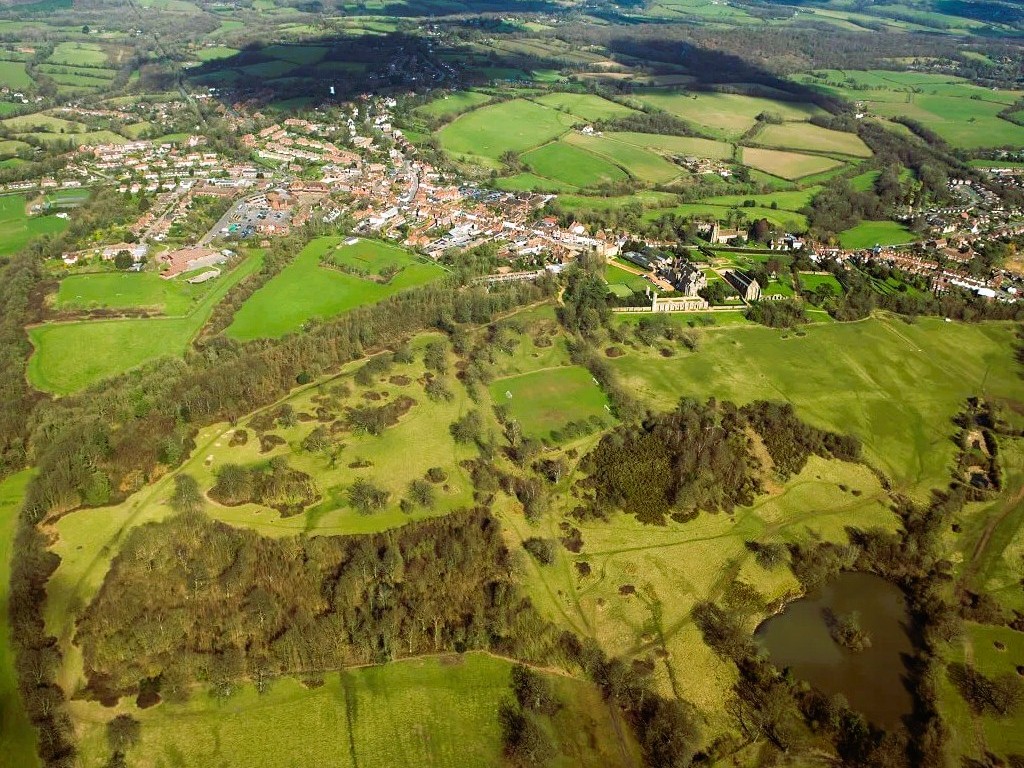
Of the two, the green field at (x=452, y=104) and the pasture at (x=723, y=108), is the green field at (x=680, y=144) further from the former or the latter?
the green field at (x=452, y=104)

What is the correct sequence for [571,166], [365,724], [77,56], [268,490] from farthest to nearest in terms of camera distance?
[77,56]
[571,166]
[268,490]
[365,724]

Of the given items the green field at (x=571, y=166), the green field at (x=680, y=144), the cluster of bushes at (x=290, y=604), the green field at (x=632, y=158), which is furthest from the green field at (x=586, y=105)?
the cluster of bushes at (x=290, y=604)

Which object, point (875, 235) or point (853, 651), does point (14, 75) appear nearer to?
point (875, 235)

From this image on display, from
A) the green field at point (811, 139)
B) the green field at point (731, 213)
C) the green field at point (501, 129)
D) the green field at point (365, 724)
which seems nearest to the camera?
the green field at point (365, 724)

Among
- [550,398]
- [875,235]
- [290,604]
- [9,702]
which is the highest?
[875,235]

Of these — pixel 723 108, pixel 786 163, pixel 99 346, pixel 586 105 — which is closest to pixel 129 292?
pixel 99 346

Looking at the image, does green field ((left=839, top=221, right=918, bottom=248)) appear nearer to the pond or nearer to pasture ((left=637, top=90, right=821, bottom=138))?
pasture ((left=637, top=90, right=821, bottom=138))

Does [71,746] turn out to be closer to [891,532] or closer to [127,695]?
[127,695]
